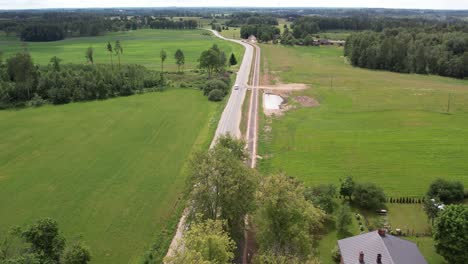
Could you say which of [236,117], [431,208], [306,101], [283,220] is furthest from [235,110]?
[283,220]

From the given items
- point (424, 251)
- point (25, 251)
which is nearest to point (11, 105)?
point (25, 251)

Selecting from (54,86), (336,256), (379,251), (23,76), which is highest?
(23,76)

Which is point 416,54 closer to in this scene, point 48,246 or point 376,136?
point 376,136

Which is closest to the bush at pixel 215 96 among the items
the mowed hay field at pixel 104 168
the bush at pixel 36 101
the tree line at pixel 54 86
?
the mowed hay field at pixel 104 168

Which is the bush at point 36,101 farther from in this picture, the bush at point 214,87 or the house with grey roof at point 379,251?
the house with grey roof at point 379,251

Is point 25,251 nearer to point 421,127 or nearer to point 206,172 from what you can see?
point 206,172
